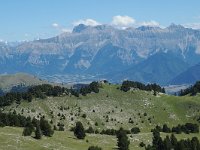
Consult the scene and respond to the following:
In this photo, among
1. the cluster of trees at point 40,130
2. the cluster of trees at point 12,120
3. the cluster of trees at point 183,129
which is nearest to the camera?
the cluster of trees at point 40,130

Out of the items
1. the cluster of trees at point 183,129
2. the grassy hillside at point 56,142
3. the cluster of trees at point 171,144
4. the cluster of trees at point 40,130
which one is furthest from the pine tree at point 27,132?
the cluster of trees at point 183,129

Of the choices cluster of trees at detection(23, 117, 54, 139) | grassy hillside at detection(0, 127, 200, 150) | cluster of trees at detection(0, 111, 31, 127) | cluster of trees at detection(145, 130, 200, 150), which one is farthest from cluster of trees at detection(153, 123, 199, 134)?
cluster of trees at detection(23, 117, 54, 139)

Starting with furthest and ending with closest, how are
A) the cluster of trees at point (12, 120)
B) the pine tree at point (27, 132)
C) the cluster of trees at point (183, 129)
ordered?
the cluster of trees at point (183, 129) < the cluster of trees at point (12, 120) < the pine tree at point (27, 132)

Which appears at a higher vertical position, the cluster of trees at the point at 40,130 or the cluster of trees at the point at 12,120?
the cluster of trees at the point at 12,120

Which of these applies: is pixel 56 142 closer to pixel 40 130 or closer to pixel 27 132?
pixel 40 130

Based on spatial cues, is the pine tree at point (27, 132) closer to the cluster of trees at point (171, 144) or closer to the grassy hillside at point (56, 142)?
the grassy hillside at point (56, 142)

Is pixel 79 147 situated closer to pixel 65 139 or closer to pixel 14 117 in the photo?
pixel 65 139

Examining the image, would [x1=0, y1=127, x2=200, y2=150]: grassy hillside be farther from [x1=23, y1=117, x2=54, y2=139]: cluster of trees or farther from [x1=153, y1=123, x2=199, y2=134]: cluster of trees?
[x1=153, y1=123, x2=199, y2=134]: cluster of trees

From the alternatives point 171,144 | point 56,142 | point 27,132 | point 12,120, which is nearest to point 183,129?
point 171,144

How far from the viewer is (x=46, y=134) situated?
108562 millimetres

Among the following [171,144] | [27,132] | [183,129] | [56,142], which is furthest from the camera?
[183,129]

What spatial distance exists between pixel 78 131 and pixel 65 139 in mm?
8731

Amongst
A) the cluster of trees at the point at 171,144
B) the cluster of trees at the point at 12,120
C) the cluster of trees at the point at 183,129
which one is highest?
the cluster of trees at the point at 12,120

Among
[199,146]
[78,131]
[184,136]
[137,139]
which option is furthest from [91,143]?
[184,136]
